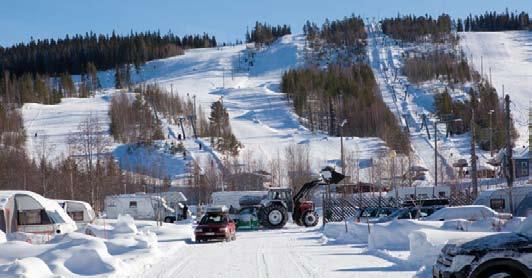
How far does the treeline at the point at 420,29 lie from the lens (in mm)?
187750

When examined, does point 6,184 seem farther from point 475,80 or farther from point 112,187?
point 475,80

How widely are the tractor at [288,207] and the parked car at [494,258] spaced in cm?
2968

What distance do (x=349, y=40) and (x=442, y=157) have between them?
100 m

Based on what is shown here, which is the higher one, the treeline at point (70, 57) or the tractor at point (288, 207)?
the treeline at point (70, 57)

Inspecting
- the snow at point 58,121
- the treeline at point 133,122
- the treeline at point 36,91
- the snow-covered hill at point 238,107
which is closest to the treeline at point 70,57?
the snow-covered hill at point 238,107

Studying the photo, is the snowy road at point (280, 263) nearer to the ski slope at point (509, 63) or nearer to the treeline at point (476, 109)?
the treeline at point (476, 109)

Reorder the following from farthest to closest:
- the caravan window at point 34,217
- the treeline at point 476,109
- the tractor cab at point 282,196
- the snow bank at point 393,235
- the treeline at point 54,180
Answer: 1. the treeline at point 476,109
2. the treeline at point 54,180
3. the tractor cab at point 282,196
4. the caravan window at point 34,217
5. the snow bank at point 393,235

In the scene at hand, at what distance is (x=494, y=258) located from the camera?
11234mm

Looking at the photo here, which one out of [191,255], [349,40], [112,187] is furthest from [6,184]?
[349,40]

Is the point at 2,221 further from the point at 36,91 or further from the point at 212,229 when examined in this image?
the point at 36,91

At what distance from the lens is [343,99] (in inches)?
5315

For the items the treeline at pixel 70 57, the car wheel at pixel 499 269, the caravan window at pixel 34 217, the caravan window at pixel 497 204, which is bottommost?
the caravan window at pixel 497 204

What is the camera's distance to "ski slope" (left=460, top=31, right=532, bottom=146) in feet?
420

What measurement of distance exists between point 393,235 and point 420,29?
175m
